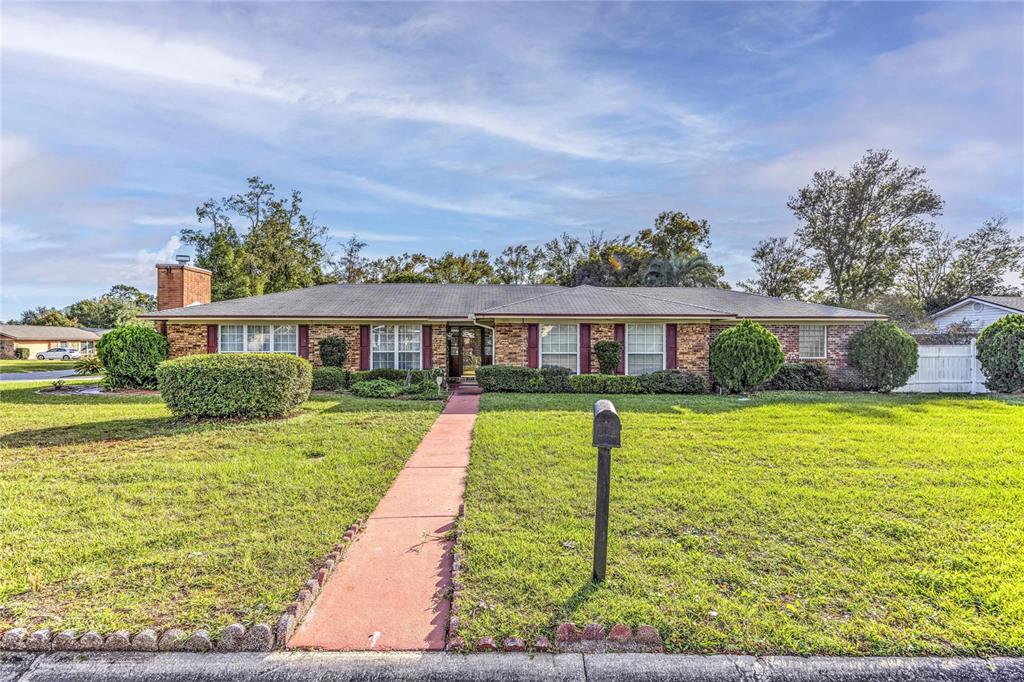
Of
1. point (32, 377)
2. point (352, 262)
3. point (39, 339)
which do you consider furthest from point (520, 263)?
point (39, 339)

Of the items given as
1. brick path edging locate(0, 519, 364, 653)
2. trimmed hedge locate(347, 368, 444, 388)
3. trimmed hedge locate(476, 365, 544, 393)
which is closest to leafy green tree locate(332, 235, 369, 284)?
trimmed hedge locate(347, 368, 444, 388)

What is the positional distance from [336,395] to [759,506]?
11993 millimetres

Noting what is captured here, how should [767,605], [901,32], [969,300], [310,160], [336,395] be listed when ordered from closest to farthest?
[767,605], [901,32], [336,395], [310,160], [969,300]

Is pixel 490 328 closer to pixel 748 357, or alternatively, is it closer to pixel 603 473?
pixel 748 357

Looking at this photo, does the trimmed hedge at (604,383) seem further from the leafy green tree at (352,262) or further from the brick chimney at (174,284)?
the leafy green tree at (352,262)

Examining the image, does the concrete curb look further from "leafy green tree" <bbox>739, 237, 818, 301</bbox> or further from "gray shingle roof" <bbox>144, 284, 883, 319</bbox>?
"leafy green tree" <bbox>739, 237, 818, 301</bbox>

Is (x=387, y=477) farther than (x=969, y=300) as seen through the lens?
No

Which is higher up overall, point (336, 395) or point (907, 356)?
point (907, 356)

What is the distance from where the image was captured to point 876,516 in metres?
4.76

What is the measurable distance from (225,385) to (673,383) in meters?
11.6

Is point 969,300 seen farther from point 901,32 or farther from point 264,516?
point 264,516

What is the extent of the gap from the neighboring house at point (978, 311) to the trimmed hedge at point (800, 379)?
42.8 feet

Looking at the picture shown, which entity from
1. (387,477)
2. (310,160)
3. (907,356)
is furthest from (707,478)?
(310,160)

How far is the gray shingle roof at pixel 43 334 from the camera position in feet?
165
